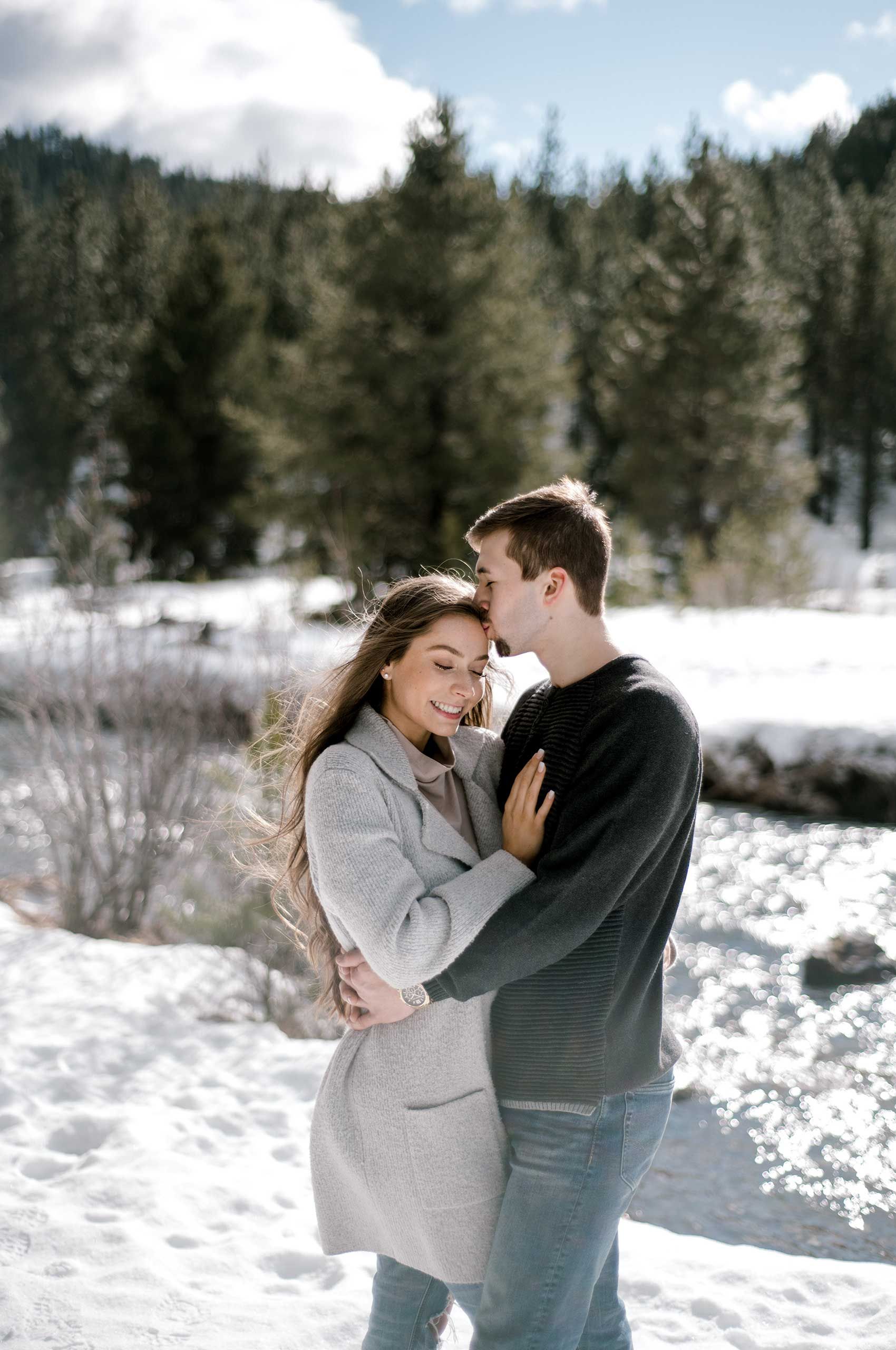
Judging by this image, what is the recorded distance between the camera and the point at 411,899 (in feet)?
5.78

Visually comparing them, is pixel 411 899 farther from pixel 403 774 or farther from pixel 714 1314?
pixel 714 1314

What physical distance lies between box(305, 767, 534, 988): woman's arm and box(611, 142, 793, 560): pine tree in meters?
21.8

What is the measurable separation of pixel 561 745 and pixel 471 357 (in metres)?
15.7

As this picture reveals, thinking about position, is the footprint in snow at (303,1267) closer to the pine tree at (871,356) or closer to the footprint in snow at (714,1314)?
the footprint in snow at (714,1314)

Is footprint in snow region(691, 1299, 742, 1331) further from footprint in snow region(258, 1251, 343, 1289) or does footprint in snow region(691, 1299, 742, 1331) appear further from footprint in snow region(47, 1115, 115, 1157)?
footprint in snow region(47, 1115, 115, 1157)

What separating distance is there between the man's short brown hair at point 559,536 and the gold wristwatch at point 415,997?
29.8 inches

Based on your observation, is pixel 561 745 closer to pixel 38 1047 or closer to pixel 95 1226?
pixel 95 1226

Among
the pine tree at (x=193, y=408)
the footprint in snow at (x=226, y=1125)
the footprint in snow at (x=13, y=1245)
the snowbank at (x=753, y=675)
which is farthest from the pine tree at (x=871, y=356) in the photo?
the footprint in snow at (x=13, y=1245)

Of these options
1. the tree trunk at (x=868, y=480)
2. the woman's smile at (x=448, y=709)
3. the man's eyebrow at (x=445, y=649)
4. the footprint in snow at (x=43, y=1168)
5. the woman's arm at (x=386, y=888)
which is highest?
the tree trunk at (x=868, y=480)

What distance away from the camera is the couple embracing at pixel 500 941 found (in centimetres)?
178

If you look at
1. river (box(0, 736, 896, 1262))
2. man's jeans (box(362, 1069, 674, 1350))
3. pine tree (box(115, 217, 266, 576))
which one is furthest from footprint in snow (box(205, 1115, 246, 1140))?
pine tree (box(115, 217, 266, 576))

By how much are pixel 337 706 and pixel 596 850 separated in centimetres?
59

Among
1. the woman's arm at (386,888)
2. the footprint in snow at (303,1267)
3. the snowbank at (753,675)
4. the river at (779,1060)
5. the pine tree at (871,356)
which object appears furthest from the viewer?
the pine tree at (871,356)

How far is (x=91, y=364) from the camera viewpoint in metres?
32.8
